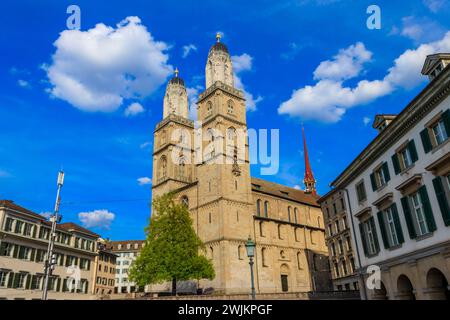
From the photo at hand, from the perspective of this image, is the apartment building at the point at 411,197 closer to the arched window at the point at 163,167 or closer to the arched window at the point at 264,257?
the arched window at the point at 264,257

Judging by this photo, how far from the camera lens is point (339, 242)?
4741 cm

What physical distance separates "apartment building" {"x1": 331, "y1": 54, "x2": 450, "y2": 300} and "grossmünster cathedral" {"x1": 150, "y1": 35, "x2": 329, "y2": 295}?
28.9m

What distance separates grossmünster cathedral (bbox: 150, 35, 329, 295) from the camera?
5109 cm

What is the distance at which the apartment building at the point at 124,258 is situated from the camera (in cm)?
9643

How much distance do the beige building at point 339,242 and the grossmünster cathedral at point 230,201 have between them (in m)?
10.2

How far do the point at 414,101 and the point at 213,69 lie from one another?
48702mm

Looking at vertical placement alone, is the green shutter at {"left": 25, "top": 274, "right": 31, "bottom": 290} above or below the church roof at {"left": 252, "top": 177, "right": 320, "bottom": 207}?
below

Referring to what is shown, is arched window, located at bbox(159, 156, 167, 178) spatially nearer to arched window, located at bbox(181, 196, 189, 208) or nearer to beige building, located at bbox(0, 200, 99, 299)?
arched window, located at bbox(181, 196, 189, 208)

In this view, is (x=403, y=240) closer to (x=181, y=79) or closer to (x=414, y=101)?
(x=414, y=101)

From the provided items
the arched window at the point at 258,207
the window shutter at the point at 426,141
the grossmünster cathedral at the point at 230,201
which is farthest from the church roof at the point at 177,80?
the window shutter at the point at 426,141

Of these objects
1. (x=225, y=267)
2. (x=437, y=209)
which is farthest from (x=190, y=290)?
(x=437, y=209)

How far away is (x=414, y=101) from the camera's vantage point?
691 inches

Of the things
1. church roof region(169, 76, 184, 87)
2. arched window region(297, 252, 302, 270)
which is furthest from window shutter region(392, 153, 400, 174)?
church roof region(169, 76, 184, 87)
